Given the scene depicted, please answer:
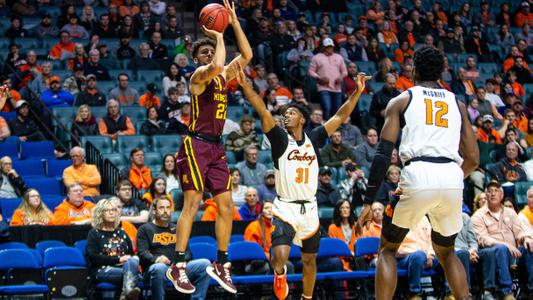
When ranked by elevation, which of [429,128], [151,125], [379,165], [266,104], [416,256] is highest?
[429,128]

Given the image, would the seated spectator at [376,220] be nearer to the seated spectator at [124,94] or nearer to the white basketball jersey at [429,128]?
the white basketball jersey at [429,128]

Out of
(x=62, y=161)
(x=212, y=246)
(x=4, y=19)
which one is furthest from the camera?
(x=4, y=19)

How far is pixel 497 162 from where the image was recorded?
17.3 m

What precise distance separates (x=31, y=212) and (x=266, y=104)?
560 centimetres

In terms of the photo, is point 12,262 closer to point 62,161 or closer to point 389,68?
point 62,161

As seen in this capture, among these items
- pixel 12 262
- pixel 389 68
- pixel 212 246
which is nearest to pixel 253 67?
pixel 389 68

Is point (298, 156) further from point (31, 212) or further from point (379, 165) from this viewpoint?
point (31, 212)

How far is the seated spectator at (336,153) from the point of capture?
1588cm

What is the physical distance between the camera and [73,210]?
1302cm

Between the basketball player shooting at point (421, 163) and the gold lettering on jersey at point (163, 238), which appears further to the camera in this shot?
the gold lettering on jersey at point (163, 238)

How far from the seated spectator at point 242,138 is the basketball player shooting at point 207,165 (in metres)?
6.77

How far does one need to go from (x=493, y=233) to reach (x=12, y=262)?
6415 millimetres

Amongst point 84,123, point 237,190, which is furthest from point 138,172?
point 84,123

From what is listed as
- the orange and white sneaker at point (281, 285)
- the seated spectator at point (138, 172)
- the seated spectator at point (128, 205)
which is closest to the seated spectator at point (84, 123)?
the seated spectator at point (138, 172)
